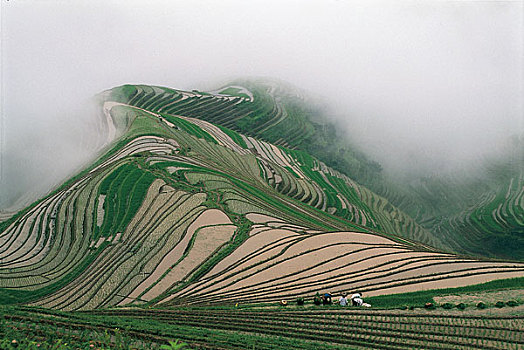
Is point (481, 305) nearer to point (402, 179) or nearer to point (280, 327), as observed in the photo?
point (280, 327)

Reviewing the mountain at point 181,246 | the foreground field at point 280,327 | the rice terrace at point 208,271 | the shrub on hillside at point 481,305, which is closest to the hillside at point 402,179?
the rice terrace at point 208,271

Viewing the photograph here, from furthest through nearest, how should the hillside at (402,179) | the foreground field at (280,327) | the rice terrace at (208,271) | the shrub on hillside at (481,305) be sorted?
the hillside at (402,179) < the shrub on hillside at (481,305) < the rice terrace at (208,271) < the foreground field at (280,327)

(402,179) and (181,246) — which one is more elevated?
(181,246)

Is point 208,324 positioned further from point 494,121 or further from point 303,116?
point 494,121

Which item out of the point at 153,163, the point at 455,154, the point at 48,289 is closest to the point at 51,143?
the point at 153,163

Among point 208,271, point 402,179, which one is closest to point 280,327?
point 208,271

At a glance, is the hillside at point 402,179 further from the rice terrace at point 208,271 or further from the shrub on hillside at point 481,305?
the shrub on hillside at point 481,305
